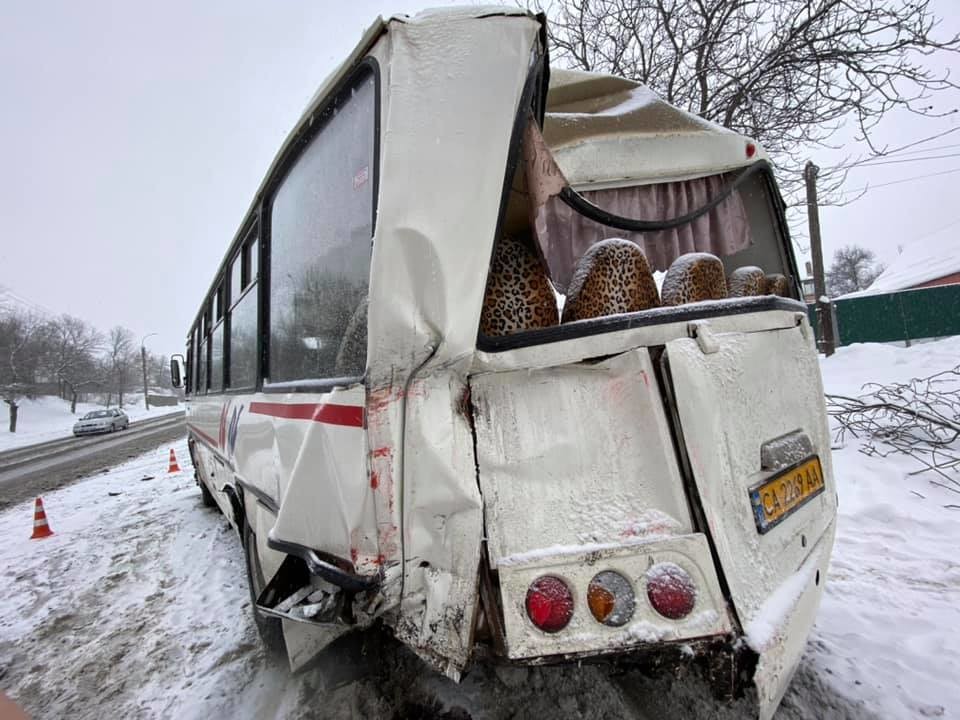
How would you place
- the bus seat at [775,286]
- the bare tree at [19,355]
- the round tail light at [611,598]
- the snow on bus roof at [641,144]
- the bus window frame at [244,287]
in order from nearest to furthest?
the round tail light at [611,598] < the bus seat at [775,286] < the bus window frame at [244,287] < the snow on bus roof at [641,144] < the bare tree at [19,355]

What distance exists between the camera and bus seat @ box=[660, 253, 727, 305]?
A: 170 cm

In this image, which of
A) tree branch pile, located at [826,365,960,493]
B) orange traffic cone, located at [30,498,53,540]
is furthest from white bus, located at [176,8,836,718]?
orange traffic cone, located at [30,498,53,540]

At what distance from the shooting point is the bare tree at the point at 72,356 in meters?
44.3

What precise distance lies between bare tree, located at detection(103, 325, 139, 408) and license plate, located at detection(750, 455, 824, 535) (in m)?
67.8

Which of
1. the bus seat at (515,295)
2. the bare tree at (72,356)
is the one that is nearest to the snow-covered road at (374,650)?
the bus seat at (515,295)

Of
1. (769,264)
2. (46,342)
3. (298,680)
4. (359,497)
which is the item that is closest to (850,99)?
(769,264)

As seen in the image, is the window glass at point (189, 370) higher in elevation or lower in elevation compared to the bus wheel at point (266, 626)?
higher

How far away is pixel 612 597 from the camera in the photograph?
119 centimetres

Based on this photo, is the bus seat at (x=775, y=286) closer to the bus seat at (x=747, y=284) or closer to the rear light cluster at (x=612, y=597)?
the bus seat at (x=747, y=284)

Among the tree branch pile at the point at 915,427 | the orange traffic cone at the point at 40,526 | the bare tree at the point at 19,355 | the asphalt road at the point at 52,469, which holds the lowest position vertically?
the asphalt road at the point at 52,469

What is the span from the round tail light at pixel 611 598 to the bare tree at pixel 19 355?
139 ft

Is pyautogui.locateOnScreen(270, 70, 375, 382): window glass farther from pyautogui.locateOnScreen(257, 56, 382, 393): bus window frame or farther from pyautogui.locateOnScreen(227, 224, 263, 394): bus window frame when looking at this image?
pyautogui.locateOnScreen(227, 224, 263, 394): bus window frame

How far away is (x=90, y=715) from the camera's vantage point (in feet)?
7.30

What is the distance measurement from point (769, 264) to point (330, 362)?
107 inches
